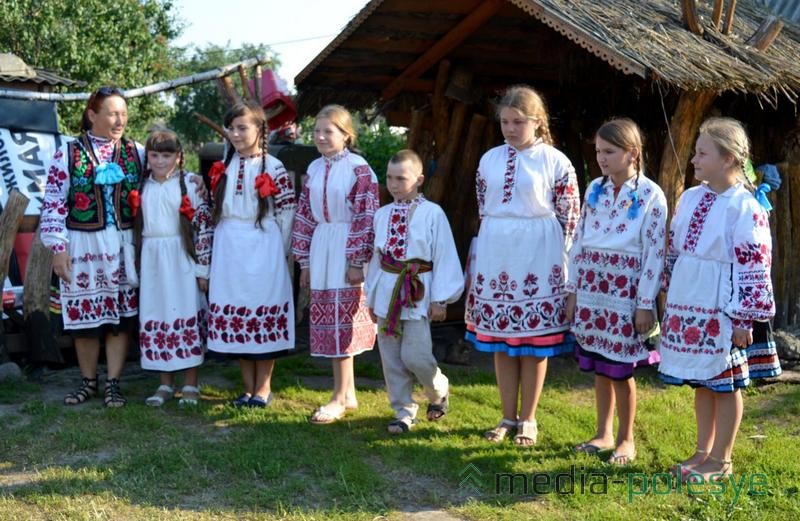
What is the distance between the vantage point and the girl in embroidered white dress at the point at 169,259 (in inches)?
210

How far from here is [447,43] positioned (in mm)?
7438

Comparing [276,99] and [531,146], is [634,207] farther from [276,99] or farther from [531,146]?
[276,99]

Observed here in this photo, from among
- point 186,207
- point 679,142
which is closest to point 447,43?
point 679,142

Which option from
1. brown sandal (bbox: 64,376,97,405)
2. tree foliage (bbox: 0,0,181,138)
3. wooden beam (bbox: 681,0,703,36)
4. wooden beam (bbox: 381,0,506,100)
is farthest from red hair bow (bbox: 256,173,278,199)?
tree foliage (bbox: 0,0,181,138)

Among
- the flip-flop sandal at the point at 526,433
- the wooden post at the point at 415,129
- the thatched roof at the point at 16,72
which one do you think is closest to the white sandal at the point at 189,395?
the flip-flop sandal at the point at 526,433

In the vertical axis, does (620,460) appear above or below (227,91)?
below

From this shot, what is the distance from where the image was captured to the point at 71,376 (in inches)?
252

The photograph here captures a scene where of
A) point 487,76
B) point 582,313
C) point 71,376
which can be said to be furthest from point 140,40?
point 582,313

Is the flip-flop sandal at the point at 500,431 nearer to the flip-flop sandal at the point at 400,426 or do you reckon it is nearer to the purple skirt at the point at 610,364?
the flip-flop sandal at the point at 400,426

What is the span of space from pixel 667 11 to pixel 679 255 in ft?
10.4

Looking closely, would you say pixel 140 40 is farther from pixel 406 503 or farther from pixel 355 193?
pixel 406 503

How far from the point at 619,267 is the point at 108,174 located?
308 cm

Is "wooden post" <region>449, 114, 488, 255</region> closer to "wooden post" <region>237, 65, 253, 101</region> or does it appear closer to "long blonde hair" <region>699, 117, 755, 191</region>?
"wooden post" <region>237, 65, 253, 101</region>

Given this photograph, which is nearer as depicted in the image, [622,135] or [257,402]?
[622,135]
